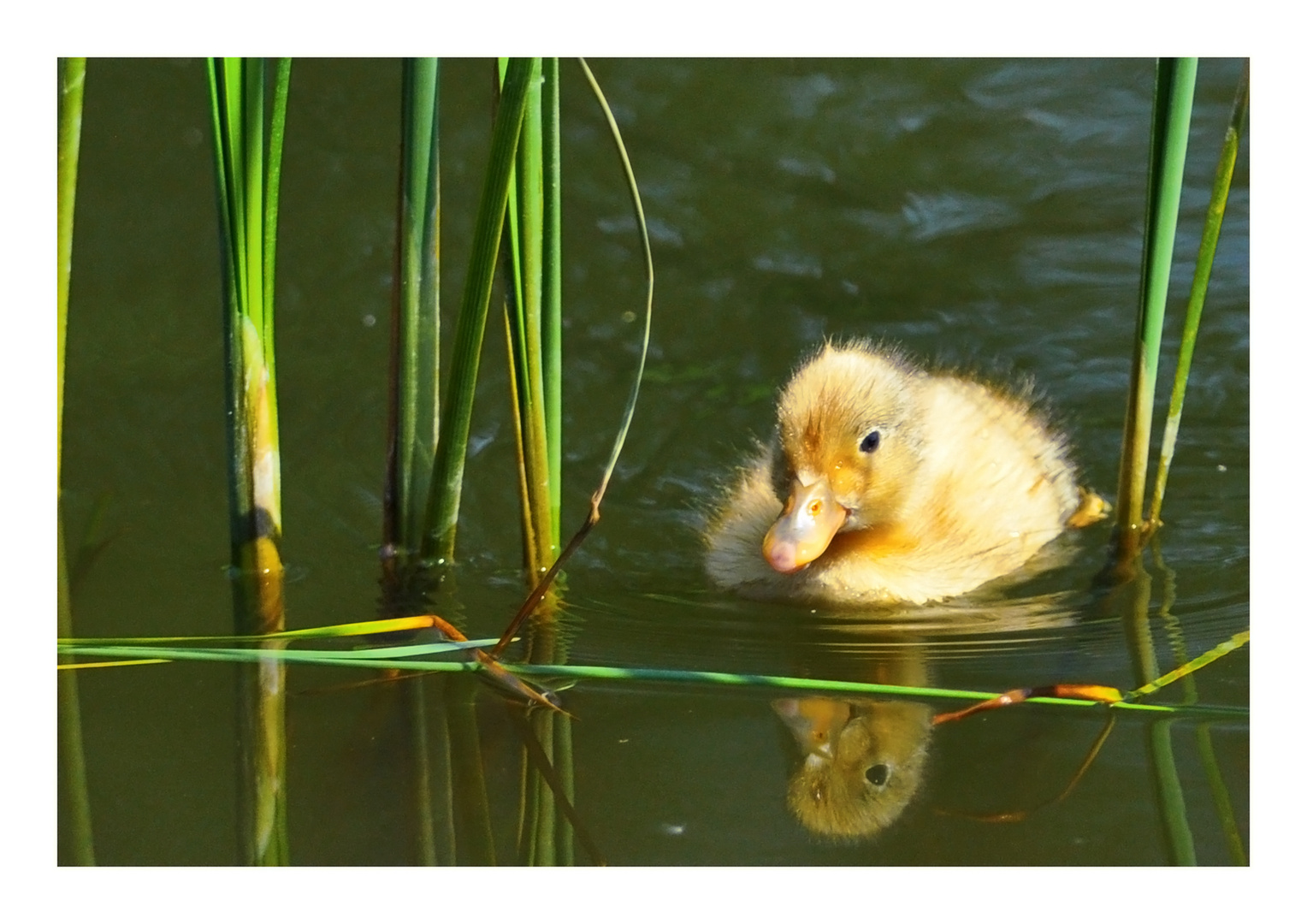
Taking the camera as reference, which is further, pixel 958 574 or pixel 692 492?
pixel 692 492

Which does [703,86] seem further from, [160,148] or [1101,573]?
[1101,573]

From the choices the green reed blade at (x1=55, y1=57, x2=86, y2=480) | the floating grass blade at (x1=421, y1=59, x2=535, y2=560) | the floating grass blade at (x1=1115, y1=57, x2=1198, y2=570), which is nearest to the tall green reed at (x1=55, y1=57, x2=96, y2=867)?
the green reed blade at (x1=55, y1=57, x2=86, y2=480)

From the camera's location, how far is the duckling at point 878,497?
10.1 feet

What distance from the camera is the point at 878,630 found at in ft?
9.56

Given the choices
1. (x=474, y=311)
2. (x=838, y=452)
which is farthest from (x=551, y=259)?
(x=838, y=452)

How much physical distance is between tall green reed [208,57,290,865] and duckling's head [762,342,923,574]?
107 centimetres

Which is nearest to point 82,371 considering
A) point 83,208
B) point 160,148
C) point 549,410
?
point 83,208

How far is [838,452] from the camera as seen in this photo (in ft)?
10.1

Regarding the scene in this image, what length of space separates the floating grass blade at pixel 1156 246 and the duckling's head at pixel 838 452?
49cm

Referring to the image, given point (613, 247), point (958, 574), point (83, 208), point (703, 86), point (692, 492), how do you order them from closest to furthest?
point (958, 574), point (692, 492), point (83, 208), point (613, 247), point (703, 86)

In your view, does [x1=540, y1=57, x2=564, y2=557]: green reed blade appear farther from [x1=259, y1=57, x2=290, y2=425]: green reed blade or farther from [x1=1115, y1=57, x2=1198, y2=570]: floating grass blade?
[x1=1115, y1=57, x2=1198, y2=570]: floating grass blade

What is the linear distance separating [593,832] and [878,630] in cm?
106

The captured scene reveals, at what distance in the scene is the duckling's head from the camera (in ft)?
9.86

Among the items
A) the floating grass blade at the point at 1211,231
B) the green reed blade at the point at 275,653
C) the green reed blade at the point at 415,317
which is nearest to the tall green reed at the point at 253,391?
the green reed blade at the point at 275,653
